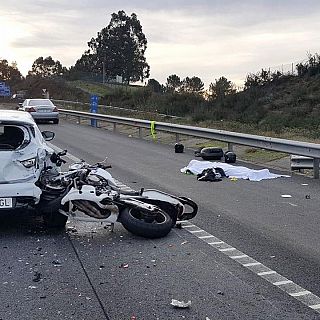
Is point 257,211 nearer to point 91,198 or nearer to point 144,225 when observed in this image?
point 144,225

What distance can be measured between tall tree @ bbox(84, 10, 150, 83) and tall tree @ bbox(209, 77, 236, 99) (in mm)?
54704

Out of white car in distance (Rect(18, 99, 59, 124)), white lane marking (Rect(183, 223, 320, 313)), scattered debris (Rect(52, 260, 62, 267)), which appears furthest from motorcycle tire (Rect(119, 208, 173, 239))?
white car in distance (Rect(18, 99, 59, 124))

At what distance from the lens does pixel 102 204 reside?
21.8ft

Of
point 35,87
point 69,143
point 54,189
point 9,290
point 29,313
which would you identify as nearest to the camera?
point 29,313

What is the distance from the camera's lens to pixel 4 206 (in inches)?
265

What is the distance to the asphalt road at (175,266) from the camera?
4477 millimetres

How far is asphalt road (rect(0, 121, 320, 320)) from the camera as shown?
4.48 meters

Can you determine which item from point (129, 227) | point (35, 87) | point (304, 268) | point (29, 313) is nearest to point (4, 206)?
point (129, 227)

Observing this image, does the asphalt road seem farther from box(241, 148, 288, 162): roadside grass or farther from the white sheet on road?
box(241, 148, 288, 162): roadside grass

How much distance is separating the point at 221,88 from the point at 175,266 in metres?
38.4

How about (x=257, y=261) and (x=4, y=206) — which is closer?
(x=257, y=261)

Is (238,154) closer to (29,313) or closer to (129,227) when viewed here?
(129,227)

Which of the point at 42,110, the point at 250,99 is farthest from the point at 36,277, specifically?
the point at 250,99

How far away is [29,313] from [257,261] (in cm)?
236
